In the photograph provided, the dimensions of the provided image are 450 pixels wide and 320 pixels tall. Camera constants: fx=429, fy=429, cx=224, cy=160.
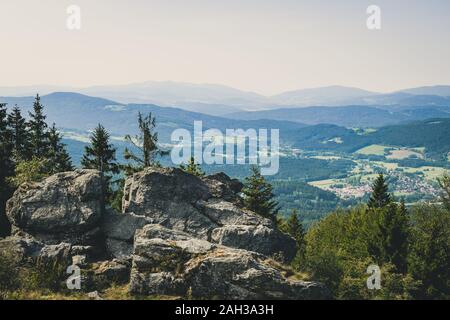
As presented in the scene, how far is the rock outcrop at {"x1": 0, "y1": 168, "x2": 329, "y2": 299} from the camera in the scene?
85.8 ft

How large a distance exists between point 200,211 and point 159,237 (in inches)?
243

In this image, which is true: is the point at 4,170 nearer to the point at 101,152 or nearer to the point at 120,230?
the point at 101,152

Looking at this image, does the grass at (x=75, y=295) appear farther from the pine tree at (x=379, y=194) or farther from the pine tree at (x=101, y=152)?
the pine tree at (x=379, y=194)

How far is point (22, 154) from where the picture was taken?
53688mm

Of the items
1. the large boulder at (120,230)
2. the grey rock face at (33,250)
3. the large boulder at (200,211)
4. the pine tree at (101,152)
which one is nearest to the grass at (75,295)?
the grey rock face at (33,250)

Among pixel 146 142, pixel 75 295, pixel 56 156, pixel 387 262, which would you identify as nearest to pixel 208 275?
pixel 75 295

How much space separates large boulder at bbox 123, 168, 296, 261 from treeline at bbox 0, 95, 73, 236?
32.4 ft

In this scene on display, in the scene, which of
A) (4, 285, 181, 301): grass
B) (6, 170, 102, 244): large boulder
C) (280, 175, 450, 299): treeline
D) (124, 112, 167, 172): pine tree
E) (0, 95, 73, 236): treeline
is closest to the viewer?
(4, 285, 181, 301): grass

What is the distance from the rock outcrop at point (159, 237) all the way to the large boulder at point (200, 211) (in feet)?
0.25

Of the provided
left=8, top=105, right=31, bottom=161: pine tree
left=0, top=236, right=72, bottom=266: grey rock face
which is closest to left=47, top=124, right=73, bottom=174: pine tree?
left=8, top=105, right=31, bottom=161: pine tree

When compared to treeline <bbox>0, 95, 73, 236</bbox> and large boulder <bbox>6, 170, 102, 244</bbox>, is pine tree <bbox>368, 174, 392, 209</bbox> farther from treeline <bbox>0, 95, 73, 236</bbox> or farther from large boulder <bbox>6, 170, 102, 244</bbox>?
large boulder <bbox>6, 170, 102, 244</bbox>

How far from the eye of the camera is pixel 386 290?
1272 inches

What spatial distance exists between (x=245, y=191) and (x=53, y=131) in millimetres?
31276
